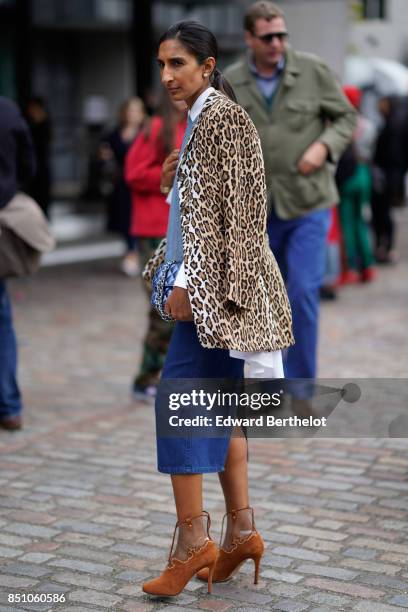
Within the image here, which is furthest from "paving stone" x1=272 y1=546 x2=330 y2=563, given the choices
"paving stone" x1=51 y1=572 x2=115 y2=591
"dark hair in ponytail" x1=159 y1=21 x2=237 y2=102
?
"dark hair in ponytail" x1=159 y1=21 x2=237 y2=102

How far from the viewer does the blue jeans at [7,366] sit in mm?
6367

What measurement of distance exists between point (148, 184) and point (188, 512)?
3416mm

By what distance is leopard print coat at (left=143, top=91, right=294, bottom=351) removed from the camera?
12.6ft

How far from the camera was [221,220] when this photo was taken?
3.88m

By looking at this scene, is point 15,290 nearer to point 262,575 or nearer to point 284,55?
point 284,55

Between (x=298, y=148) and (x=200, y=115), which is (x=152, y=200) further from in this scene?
(x=200, y=115)

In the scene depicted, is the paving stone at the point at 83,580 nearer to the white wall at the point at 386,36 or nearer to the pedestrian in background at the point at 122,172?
the pedestrian in background at the point at 122,172

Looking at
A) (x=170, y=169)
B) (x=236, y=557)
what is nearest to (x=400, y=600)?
(x=236, y=557)

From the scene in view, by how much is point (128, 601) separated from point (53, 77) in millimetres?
18610

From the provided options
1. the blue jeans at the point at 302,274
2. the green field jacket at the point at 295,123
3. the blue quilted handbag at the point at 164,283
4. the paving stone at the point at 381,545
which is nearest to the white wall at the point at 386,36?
the green field jacket at the point at 295,123

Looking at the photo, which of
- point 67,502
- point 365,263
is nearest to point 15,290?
point 365,263

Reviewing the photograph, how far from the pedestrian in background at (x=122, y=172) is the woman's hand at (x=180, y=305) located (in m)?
9.14

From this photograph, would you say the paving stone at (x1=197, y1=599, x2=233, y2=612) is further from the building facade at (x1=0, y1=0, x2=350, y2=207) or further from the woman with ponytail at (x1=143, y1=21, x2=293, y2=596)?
the building facade at (x1=0, y1=0, x2=350, y2=207)

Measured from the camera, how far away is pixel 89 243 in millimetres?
16422
